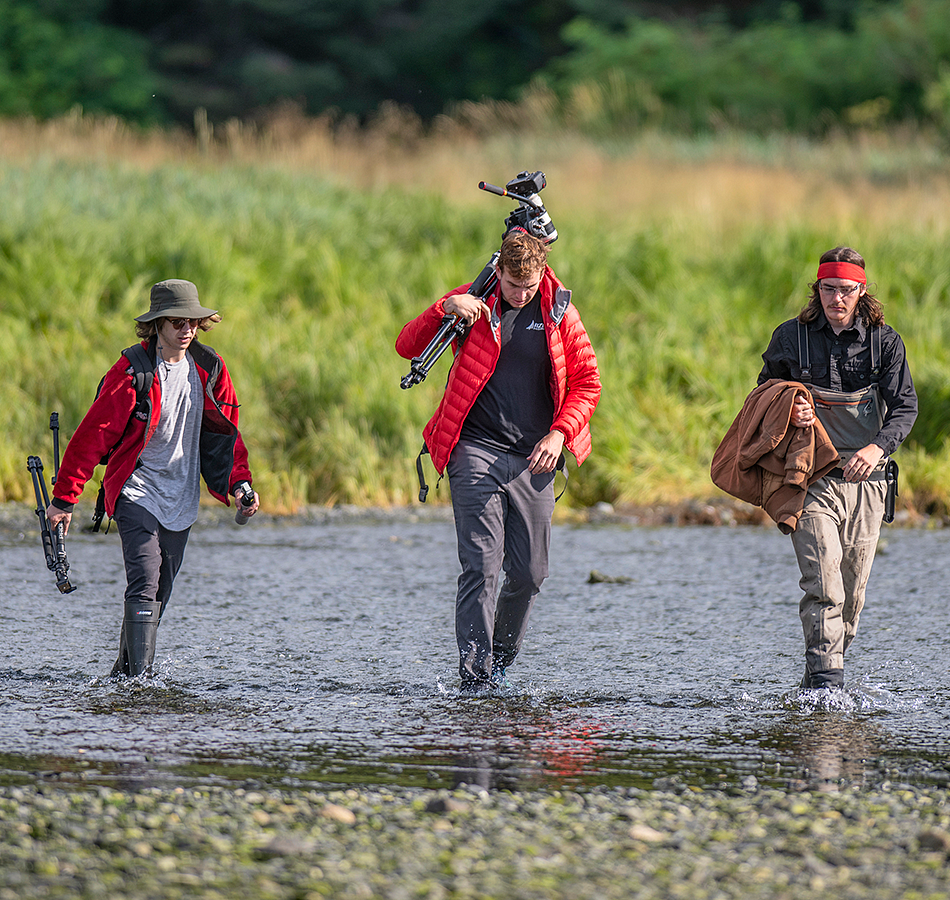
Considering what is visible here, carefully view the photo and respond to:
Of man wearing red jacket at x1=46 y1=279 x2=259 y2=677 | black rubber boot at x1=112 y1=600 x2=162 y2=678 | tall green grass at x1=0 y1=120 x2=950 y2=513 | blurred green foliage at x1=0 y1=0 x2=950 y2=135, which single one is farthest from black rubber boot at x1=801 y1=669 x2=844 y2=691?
blurred green foliage at x1=0 y1=0 x2=950 y2=135

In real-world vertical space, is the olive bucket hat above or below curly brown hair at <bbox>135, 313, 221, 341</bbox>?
above

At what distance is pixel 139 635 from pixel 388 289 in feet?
33.9

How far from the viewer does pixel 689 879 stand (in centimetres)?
385

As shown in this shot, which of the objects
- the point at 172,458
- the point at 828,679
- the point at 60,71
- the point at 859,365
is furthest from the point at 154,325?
the point at 60,71

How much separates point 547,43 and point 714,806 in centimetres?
3797

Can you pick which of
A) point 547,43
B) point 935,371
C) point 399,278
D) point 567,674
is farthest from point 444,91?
point 567,674

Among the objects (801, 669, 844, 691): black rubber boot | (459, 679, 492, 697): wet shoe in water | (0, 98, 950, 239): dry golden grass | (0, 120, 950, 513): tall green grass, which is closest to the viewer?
(801, 669, 844, 691): black rubber boot

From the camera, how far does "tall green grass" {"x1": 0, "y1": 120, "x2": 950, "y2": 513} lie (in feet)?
41.9

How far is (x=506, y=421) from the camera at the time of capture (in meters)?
5.93

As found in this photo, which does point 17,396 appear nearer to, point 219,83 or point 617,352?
point 617,352

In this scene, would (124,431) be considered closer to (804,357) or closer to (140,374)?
(140,374)

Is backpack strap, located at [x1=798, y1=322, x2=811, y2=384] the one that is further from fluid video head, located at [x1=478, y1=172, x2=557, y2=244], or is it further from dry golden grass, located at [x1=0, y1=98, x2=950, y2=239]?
dry golden grass, located at [x1=0, y1=98, x2=950, y2=239]

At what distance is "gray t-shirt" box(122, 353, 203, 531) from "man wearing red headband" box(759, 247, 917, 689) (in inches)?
93.5

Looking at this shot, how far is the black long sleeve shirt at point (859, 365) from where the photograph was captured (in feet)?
19.3
